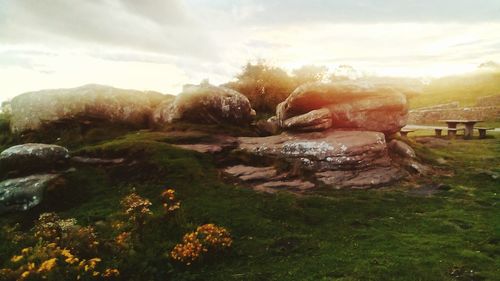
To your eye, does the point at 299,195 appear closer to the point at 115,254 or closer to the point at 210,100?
the point at 115,254

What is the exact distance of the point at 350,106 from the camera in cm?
2184

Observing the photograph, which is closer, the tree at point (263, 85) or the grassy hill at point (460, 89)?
the tree at point (263, 85)

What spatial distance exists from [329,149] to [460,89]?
314 ft

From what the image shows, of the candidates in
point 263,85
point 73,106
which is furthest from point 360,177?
point 263,85

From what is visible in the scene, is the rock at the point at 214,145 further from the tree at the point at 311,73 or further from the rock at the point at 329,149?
the tree at the point at 311,73

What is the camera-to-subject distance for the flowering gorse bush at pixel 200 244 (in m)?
10.2

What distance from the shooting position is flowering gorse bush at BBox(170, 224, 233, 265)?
1023 centimetres

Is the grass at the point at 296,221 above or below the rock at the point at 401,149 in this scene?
below

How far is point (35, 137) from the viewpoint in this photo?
69.1 feet

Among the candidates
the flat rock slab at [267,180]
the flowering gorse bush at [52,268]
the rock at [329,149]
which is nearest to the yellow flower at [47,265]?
the flowering gorse bush at [52,268]

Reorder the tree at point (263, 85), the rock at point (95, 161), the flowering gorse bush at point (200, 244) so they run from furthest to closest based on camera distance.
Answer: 1. the tree at point (263, 85)
2. the rock at point (95, 161)
3. the flowering gorse bush at point (200, 244)

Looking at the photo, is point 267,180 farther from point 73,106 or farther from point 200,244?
point 73,106

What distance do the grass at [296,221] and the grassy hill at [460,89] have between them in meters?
71.1

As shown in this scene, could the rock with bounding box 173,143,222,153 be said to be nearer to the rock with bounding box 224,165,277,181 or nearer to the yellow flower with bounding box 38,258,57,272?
the rock with bounding box 224,165,277,181
